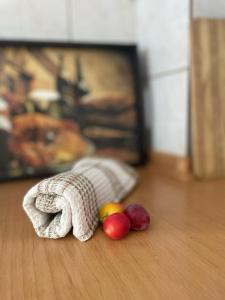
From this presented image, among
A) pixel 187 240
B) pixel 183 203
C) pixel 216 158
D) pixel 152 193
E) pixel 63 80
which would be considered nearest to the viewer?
pixel 187 240

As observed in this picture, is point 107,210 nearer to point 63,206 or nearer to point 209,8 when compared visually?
point 63,206

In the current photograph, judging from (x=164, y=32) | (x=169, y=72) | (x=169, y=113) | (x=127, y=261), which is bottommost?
(x=127, y=261)

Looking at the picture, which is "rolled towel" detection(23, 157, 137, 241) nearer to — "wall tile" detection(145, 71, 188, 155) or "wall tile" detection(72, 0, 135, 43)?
"wall tile" detection(145, 71, 188, 155)

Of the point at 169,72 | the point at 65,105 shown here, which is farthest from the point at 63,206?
the point at 169,72

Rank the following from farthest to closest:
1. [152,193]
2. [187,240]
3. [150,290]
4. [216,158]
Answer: [216,158] < [152,193] < [187,240] < [150,290]

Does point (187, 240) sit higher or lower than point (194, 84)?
lower

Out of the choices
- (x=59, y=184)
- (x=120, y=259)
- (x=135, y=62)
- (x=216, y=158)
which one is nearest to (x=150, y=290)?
(x=120, y=259)

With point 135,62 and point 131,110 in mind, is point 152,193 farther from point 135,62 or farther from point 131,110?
point 135,62
